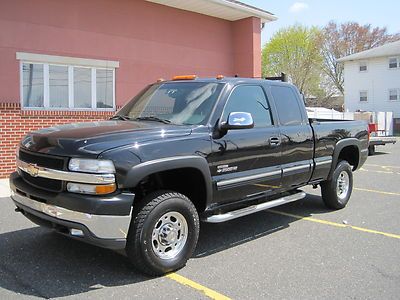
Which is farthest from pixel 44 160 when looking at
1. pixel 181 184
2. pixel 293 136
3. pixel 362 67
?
pixel 362 67

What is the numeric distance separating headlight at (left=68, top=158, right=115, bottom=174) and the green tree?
2002 inches

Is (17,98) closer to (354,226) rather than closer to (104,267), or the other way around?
(104,267)

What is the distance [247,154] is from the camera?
517 cm

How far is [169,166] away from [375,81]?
36786 mm

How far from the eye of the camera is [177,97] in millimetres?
5375

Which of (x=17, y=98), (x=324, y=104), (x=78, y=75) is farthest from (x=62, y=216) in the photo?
(x=324, y=104)

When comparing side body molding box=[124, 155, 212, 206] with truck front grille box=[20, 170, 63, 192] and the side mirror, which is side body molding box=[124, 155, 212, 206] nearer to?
the side mirror

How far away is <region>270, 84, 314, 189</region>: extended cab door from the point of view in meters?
5.84

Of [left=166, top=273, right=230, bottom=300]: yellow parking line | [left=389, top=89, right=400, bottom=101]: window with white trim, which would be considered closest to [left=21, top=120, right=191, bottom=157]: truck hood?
[left=166, top=273, right=230, bottom=300]: yellow parking line

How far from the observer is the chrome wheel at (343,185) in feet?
24.0

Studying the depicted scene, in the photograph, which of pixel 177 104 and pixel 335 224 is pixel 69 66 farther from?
pixel 335 224

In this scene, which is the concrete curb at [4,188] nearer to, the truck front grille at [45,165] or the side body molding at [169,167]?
the truck front grille at [45,165]

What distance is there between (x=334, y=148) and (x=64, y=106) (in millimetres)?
7046

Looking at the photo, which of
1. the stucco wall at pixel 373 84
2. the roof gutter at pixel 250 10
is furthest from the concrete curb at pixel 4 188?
the stucco wall at pixel 373 84
